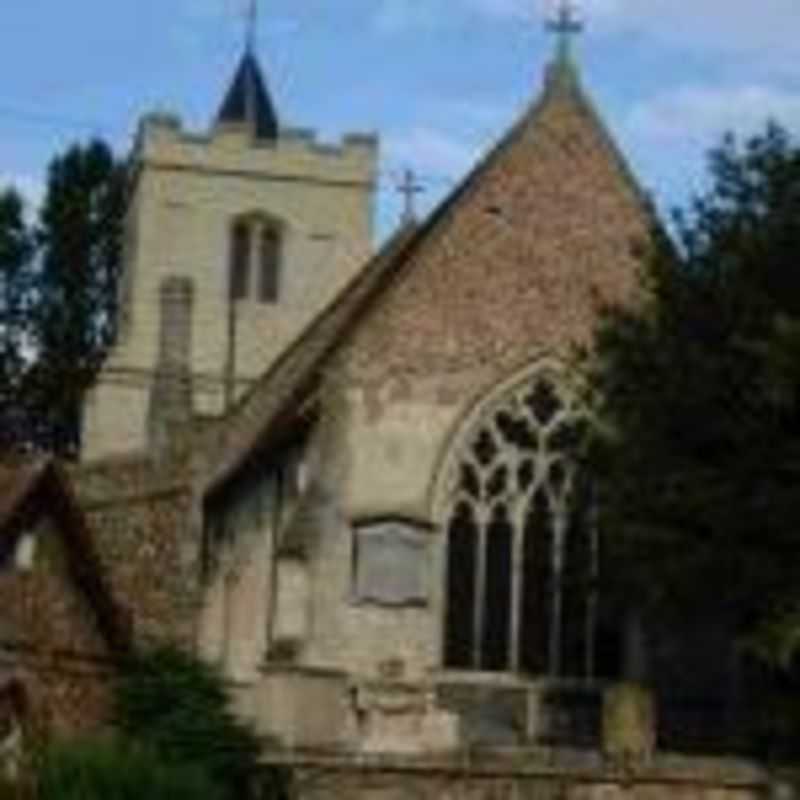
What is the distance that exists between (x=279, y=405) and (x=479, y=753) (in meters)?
11.9

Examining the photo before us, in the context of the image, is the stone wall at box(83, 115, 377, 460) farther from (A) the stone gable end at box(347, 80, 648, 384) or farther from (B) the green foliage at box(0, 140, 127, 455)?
(A) the stone gable end at box(347, 80, 648, 384)

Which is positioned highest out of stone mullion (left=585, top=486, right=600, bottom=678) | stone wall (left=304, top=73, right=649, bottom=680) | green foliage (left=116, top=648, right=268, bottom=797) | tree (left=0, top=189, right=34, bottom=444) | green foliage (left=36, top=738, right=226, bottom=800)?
tree (left=0, top=189, right=34, bottom=444)

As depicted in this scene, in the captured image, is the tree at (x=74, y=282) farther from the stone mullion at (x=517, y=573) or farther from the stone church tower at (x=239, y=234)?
the stone mullion at (x=517, y=573)

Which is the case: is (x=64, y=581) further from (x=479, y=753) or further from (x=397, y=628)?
(x=479, y=753)

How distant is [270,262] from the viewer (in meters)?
65.4

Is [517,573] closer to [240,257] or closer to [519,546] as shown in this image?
[519,546]

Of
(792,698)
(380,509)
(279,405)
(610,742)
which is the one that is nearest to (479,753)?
(610,742)

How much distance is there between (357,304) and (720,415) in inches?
355

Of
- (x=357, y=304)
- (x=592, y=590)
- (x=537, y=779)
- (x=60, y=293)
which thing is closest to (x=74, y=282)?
(x=60, y=293)

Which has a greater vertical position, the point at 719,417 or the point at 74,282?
the point at 74,282

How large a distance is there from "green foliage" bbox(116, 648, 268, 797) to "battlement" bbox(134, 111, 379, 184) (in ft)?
106

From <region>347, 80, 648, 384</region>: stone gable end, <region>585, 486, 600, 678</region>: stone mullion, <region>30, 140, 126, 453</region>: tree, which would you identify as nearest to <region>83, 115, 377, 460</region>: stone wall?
<region>30, 140, 126, 453</region>: tree

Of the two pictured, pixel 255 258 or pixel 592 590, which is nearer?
pixel 592 590

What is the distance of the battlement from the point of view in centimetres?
6544
